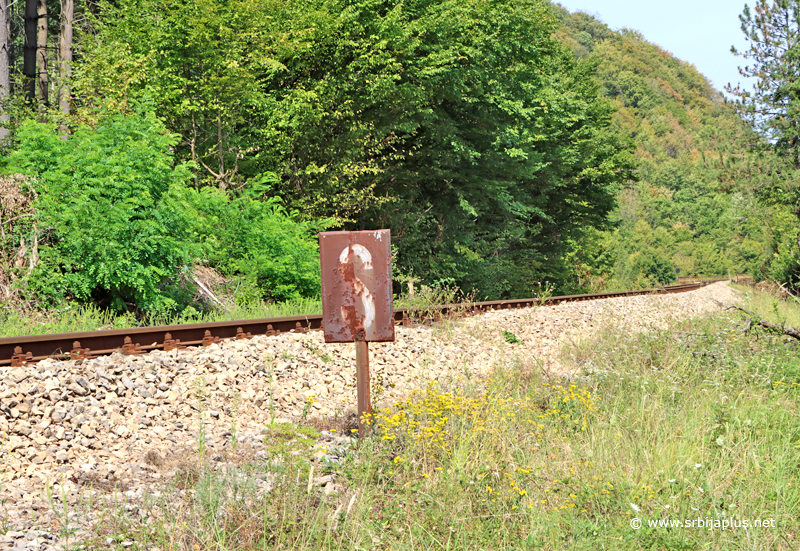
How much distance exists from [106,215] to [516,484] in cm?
860

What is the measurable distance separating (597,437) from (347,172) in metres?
14.8

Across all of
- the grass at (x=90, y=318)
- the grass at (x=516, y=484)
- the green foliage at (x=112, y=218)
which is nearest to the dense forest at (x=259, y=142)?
the green foliage at (x=112, y=218)

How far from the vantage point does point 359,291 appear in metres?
5.55

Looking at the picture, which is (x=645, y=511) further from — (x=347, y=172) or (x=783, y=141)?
(x=783, y=141)

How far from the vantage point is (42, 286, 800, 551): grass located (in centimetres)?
395

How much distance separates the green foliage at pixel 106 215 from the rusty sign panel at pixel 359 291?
6086mm

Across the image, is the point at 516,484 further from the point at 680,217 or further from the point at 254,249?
the point at 680,217

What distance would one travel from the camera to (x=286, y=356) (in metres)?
8.34

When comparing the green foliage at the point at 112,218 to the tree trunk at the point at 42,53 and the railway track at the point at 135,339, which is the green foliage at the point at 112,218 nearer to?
the railway track at the point at 135,339

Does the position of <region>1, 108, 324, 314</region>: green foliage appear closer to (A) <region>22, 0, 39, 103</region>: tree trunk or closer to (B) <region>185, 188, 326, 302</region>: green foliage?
(B) <region>185, 188, 326, 302</region>: green foliage

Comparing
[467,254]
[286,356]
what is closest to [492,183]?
[467,254]

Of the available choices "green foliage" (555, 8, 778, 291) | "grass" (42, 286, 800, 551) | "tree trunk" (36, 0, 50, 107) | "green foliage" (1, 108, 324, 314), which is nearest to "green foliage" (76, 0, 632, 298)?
"green foliage" (1, 108, 324, 314)

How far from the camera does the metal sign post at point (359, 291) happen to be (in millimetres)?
5547

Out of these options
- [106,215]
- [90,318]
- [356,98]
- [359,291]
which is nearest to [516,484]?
[359,291]
